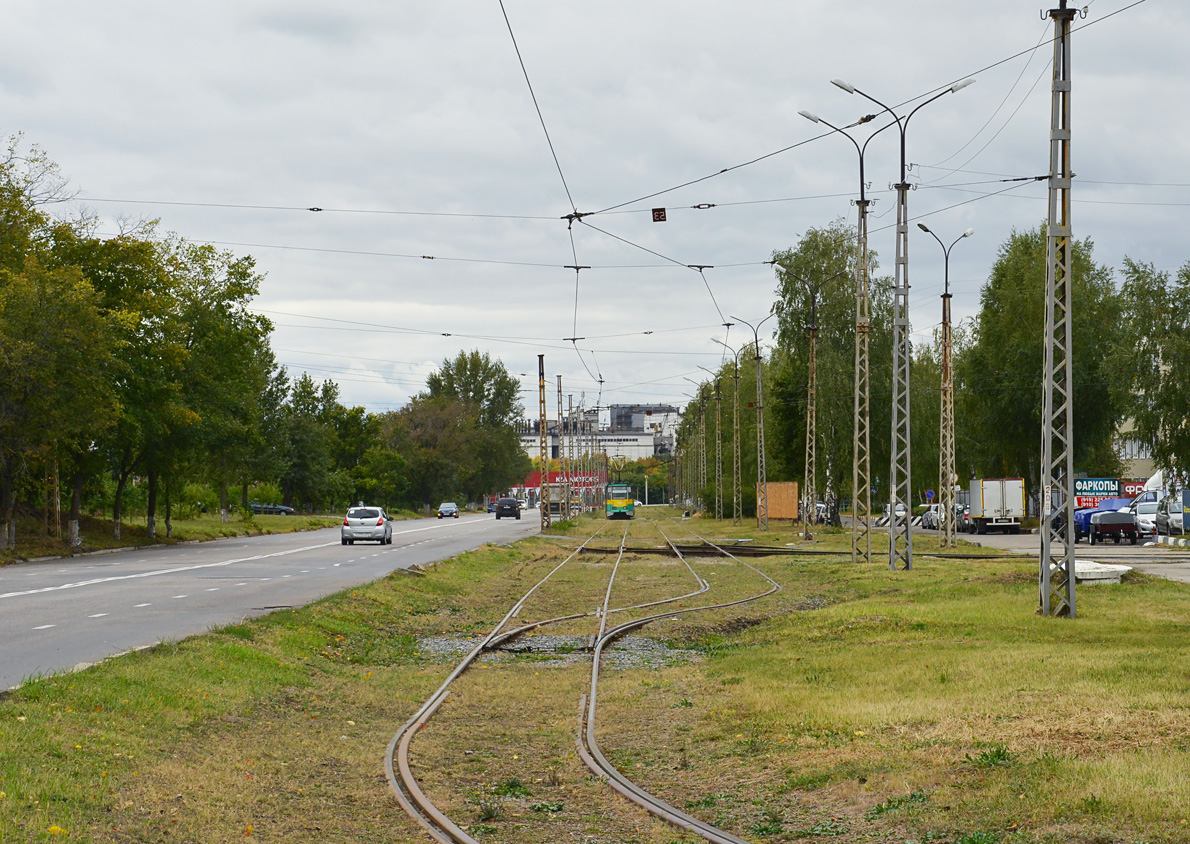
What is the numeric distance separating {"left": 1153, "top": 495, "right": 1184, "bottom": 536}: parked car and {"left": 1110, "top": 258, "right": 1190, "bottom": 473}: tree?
1.95m

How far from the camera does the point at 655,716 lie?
12.5m

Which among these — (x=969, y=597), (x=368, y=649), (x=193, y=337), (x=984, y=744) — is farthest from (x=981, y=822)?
(x=193, y=337)

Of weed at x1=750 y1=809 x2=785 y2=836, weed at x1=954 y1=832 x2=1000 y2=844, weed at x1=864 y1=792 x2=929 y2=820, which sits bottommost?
weed at x1=750 y1=809 x2=785 y2=836

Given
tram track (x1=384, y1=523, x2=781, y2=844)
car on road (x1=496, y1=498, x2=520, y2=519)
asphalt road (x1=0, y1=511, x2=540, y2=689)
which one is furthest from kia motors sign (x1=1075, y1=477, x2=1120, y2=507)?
car on road (x1=496, y1=498, x2=520, y2=519)

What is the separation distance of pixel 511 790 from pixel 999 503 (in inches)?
2530

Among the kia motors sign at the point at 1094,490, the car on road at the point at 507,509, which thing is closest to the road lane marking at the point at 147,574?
the kia motors sign at the point at 1094,490

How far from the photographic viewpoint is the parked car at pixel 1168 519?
53938 mm

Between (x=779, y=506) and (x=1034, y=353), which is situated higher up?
(x=1034, y=353)

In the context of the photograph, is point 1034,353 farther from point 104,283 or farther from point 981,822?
point 981,822

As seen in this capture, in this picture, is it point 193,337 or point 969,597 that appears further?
point 193,337

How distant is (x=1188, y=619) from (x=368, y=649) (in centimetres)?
1227

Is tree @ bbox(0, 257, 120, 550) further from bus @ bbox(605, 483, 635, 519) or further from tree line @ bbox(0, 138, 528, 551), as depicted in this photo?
bus @ bbox(605, 483, 635, 519)

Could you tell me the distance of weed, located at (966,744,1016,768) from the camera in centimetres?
871

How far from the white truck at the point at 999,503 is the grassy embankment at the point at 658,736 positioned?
168 feet
